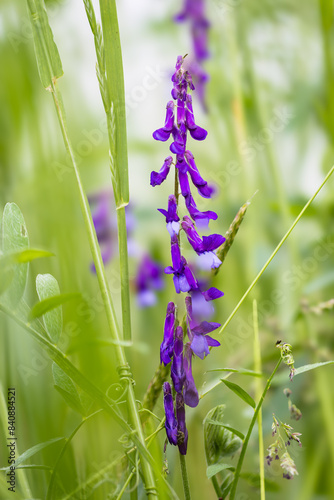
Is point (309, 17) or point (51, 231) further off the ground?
point (309, 17)

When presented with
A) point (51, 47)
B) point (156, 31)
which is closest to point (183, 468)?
point (51, 47)

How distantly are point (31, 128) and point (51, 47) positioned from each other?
118 millimetres

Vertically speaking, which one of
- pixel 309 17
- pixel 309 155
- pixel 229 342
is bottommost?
pixel 229 342

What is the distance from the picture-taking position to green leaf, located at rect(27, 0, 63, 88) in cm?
37

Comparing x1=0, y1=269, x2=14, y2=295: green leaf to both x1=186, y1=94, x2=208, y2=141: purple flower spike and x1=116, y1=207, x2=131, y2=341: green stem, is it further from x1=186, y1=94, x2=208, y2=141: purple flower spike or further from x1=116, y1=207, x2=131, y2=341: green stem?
x1=186, y1=94, x2=208, y2=141: purple flower spike

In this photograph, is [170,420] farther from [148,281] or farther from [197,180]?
[148,281]

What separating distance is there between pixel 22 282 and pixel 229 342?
2.44ft

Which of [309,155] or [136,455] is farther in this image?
[309,155]

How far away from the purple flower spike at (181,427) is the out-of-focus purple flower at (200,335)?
0.12 feet

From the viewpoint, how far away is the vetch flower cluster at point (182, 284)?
36 centimetres

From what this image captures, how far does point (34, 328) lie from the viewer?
35 cm

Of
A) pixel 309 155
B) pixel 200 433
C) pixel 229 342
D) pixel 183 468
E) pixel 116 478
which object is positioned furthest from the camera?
pixel 309 155

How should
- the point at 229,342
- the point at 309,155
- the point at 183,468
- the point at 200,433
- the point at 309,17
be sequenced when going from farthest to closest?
the point at 309,17
the point at 309,155
the point at 229,342
the point at 200,433
the point at 183,468

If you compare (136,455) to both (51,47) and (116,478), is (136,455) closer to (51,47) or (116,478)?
(116,478)
